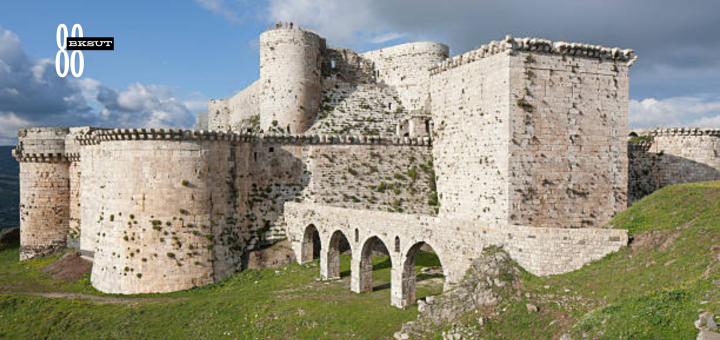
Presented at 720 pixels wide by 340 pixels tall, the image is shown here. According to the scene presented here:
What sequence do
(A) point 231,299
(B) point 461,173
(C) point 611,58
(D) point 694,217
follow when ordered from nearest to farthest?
(D) point 694,217, (A) point 231,299, (C) point 611,58, (B) point 461,173

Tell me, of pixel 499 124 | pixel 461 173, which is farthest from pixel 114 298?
pixel 499 124

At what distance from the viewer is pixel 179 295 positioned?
28.3 metres

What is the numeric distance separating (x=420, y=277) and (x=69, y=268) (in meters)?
24.6

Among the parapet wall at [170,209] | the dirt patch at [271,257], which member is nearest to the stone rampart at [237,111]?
the parapet wall at [170,209]

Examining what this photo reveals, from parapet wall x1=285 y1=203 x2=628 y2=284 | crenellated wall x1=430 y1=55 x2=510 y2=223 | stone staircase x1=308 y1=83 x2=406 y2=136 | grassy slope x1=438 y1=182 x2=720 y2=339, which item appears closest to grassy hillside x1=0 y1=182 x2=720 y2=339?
grassy slope x1=438 y1=182 x2=720 y2=339

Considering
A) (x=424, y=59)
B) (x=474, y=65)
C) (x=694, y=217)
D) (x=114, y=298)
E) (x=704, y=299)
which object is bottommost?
(x=114, y=298)

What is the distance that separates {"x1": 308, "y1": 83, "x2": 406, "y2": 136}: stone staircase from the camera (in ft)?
129

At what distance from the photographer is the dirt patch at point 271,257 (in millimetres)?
32250

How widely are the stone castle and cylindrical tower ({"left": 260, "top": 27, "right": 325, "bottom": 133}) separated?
0.35 ft

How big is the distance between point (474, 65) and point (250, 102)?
24523 mm

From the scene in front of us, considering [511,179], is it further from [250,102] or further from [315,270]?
[250,102]

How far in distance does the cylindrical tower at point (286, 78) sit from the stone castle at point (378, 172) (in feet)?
0.35

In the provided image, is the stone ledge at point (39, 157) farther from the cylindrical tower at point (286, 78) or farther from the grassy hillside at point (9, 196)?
the grassy hillside at point (9, 196)

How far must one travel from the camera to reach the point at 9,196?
443 feet
